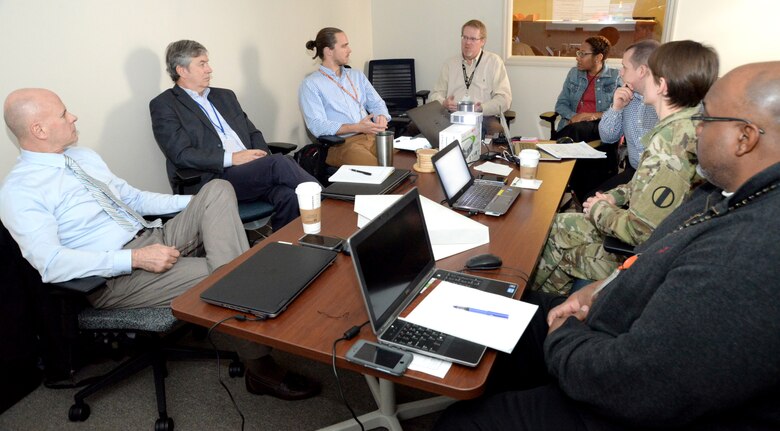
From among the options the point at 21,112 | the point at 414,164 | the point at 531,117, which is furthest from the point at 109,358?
the point at 531,117

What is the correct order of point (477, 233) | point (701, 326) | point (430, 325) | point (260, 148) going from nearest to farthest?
point (701, 326) < point (430, 325) < point (477, 233) < point (260, 148)

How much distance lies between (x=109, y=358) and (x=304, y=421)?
1088 mm

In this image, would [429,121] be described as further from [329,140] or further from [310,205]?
[310,205]

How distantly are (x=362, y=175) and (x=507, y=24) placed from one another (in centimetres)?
329

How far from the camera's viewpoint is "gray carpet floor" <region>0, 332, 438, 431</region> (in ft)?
6.49

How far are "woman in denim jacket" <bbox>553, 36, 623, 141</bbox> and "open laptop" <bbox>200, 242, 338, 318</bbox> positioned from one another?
281 centimetres

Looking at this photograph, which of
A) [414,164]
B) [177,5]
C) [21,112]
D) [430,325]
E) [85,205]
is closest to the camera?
[430,325]

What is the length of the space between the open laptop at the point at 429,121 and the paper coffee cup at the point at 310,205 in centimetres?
108

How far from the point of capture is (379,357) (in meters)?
1.15

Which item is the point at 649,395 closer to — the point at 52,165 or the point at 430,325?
the point at 430,325

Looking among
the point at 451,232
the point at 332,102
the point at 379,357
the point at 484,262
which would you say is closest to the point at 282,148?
the point at 332,102

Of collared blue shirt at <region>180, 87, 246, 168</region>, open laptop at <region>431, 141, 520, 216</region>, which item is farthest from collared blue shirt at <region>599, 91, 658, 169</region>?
collared blue shirt at <region>180, 87, 246, 168</region>

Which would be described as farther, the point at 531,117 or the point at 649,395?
the point at 531,117

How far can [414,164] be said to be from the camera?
2.56 m
